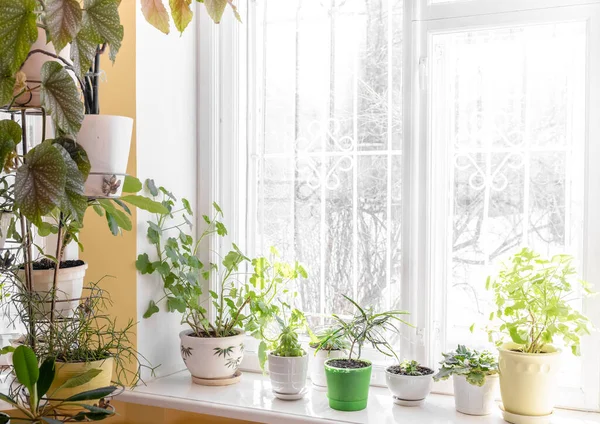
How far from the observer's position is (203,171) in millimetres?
2449

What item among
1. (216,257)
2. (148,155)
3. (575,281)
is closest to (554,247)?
(575,281)

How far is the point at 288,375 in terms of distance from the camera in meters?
2.05

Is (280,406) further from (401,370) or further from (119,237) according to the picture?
(119,237)

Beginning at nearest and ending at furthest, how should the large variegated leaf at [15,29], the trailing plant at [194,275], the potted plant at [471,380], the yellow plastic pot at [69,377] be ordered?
1. the large variegated leaf at [15,29]
2. the yellow plastic pot at [69,377]
3. the potted plant at [471,380]
4. the trailing plant at [194,275]

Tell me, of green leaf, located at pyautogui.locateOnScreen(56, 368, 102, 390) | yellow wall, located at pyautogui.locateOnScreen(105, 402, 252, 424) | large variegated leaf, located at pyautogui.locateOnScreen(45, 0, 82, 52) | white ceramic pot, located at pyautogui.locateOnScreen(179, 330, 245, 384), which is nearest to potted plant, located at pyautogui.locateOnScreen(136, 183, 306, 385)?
white ceramic pot, located at pyautogui.locateOnScreen(179, 330, 245, 384)

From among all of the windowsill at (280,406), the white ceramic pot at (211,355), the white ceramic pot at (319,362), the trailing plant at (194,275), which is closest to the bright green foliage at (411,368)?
the windowsill at (280,406)

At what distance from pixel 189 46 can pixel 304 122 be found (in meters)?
0.50

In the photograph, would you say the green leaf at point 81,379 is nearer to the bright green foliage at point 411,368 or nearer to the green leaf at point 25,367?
the green leaf at point 25,367

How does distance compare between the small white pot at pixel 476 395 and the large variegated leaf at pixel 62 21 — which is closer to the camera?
the large variegated leaf at pixel 62 21

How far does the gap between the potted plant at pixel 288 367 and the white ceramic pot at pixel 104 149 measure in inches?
34.3

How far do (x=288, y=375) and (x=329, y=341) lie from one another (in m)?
0.18

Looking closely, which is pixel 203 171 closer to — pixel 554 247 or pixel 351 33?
pixel 351 33

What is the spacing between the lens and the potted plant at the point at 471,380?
1.91m

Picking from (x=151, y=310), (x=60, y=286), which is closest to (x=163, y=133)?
(x=151, y=310)
